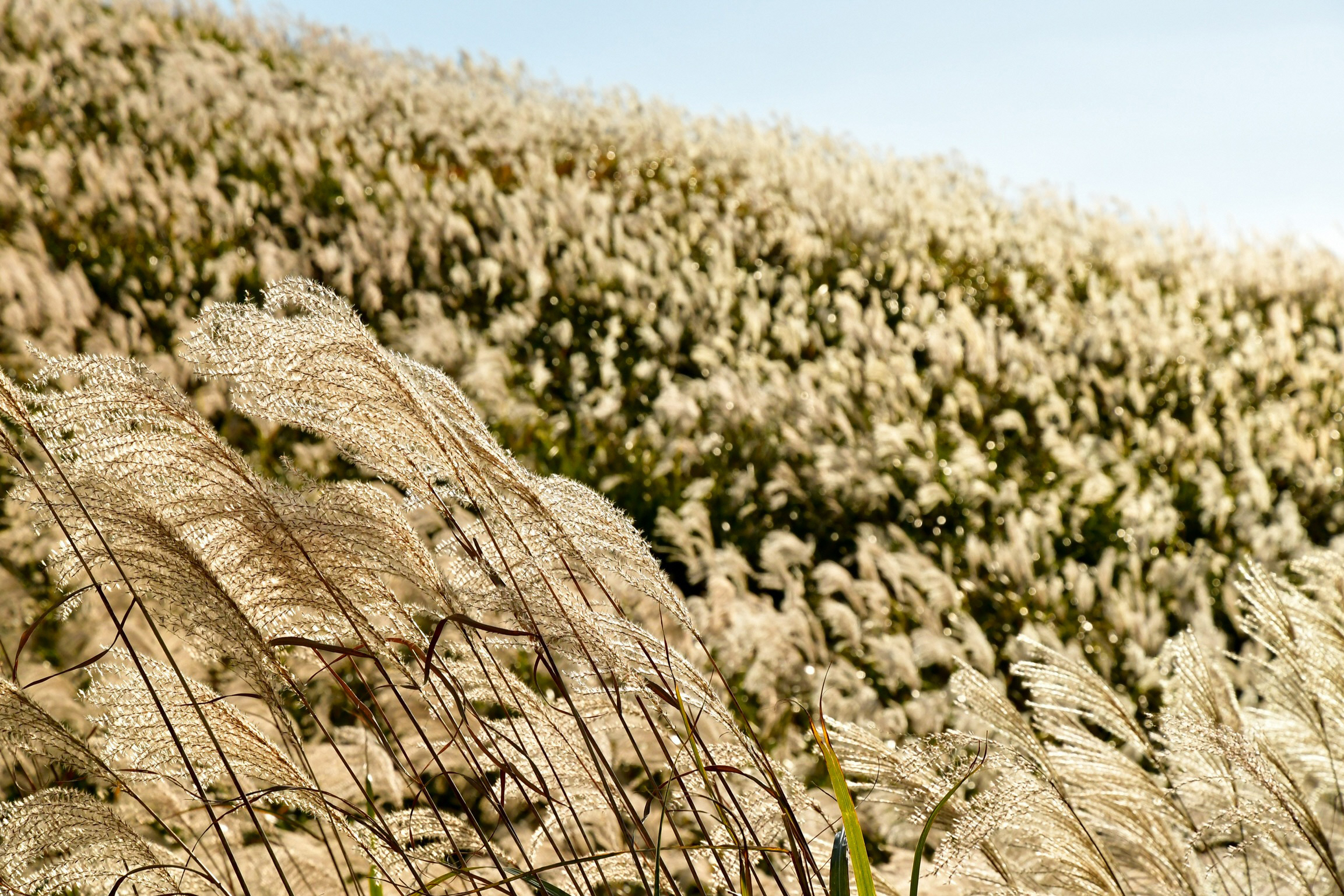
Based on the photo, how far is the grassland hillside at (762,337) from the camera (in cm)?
431

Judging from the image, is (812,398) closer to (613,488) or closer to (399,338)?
(613,488)

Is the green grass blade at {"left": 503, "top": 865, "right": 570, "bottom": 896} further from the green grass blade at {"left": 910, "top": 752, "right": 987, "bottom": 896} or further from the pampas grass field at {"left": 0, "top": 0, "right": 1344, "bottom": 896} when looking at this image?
the green grass blade at {"left": 910, "top": 752, "right": 987, "bottom": 896}

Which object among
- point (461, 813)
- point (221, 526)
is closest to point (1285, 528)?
point (461, 813)

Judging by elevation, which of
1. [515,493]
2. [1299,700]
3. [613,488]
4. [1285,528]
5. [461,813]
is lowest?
[461,813]

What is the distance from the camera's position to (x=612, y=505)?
59.7 inches

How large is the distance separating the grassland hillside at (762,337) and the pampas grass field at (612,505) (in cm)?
4

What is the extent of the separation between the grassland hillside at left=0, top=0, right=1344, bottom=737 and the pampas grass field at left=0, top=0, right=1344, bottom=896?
0.04 m

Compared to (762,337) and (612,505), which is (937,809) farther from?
(762,337)

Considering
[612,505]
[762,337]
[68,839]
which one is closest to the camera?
[68,839]

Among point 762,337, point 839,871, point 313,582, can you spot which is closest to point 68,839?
point 313,582

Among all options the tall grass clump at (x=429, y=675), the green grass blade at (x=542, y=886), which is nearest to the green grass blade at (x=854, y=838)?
the tall grass clump at (x=429, y=675)

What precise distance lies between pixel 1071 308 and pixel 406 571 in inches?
285

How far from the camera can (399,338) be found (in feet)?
18.9

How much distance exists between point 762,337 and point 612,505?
218 inches
